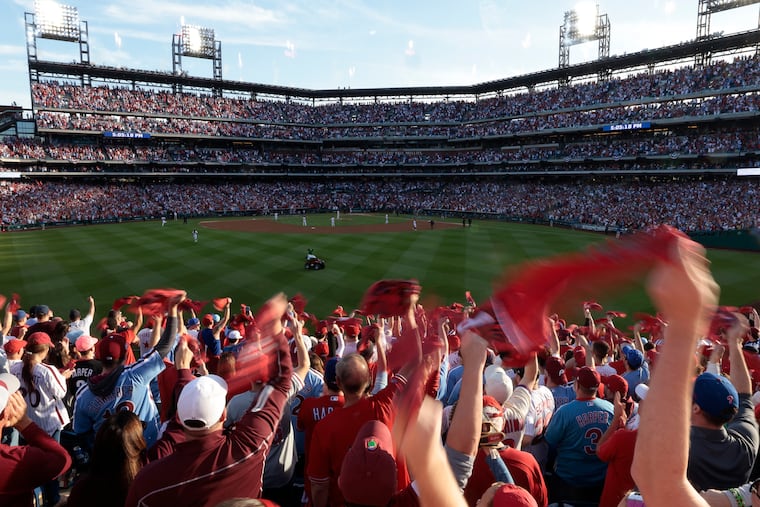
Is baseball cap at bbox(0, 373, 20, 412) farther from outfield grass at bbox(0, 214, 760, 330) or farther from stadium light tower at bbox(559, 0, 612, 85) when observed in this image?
stadium light tower at bbox(559, 0, 612, 85)

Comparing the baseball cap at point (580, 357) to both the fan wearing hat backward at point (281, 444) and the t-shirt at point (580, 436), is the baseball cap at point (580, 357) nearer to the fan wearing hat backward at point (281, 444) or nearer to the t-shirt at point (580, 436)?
the t-shirt at point (580, 436)

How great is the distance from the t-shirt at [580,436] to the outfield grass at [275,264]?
431 inches

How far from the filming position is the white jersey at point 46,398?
5.41 meters

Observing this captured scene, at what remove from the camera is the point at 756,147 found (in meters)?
43.8

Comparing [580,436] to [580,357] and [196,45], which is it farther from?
[196,45]

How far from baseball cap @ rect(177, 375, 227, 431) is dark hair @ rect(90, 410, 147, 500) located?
0.76 metres

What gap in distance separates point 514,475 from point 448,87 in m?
81.4

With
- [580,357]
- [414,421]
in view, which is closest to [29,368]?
[414,421]

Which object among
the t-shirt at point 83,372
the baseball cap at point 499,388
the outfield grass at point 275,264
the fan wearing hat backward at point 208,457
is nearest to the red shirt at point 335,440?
the fan wearing hat backward at point 208,457

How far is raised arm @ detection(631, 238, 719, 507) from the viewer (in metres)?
1.43

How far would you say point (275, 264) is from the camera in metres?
26.2

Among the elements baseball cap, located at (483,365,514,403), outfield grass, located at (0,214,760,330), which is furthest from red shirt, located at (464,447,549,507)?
outfield grass, located at (0,214,760,330)

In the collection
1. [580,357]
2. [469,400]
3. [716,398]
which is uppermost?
[469,400]

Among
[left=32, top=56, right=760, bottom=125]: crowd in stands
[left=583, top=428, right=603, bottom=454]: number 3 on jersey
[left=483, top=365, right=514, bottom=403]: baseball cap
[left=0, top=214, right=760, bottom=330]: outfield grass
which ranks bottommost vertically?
[left=0, top=214, right=760, bottom=330]: outfield grass
